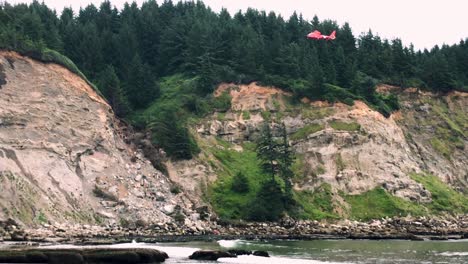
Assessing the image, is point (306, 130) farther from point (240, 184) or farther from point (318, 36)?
point (318, 36)

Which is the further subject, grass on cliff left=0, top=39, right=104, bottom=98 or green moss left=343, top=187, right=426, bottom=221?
green moss left=343, top=187, right=426, bottom=221

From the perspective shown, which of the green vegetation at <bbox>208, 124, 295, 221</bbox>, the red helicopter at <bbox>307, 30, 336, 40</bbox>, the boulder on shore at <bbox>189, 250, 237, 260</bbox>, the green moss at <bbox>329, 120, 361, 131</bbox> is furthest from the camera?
the red helicopter at <bbox>307, 30, 336, 40</bbox>

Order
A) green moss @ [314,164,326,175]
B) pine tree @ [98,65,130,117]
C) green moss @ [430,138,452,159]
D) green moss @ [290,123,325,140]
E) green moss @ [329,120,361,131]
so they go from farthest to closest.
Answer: green moss @ [430,138,452,159] < green moss @ [290,123,325,140] < green moss @ [329,120,361,131] < pine tree @ [98,65,130,117] < green moss @ [314,164,326,175]

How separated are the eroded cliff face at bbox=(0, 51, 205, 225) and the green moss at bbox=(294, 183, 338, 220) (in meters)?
14.7

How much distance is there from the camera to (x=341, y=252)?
54.2 metres

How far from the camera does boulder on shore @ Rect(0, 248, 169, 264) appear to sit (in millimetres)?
36906

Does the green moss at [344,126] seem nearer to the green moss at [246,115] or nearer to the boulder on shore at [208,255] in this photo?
the green moss at [246,115]

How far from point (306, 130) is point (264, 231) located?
26.4m

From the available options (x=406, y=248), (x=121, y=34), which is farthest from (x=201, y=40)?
(x=406, y=248)

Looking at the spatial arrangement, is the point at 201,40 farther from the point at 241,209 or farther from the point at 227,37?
the point at 241,209

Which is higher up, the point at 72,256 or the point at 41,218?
the point at 41,218

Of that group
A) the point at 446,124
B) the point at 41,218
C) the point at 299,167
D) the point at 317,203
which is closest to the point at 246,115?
the point at 299,167

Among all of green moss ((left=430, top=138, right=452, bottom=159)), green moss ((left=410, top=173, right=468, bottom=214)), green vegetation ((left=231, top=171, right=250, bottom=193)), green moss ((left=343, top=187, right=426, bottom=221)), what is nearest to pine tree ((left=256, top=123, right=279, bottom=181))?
green vegetation ((left=231, top=171, right=250, bottom=193))

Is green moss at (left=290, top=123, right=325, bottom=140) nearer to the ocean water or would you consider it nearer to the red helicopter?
the red helicopter
